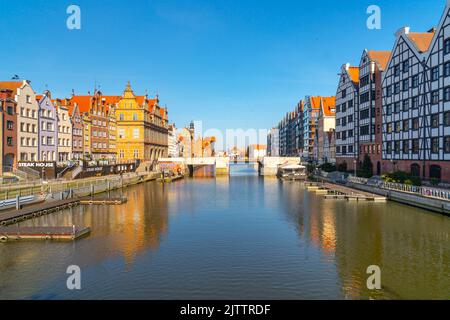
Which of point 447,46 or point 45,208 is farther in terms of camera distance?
point 447,46

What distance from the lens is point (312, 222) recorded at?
132ft

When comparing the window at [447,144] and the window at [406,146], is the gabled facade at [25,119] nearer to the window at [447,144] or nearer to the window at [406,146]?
the window at [406,146]

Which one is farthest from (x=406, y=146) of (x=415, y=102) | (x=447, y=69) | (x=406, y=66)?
(x=447, y=69)

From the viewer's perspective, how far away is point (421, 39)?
212 feet

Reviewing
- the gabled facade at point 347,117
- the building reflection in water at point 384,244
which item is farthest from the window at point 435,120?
the gabled facade at point 347,117

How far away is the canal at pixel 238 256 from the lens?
67.5ft

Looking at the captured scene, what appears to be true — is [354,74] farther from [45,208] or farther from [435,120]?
[45,208]

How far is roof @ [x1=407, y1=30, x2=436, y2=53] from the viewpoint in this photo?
62.5m

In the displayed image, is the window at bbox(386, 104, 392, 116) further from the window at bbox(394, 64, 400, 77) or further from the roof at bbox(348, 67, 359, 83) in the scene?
the roof at bbox(348, 67, 359, 83)

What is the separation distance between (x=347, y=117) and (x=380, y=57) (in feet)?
53.6

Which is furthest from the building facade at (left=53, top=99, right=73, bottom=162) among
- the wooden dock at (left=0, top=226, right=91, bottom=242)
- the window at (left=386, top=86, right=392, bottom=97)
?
the window at (left=386, top=86, right=392, bottom=97)

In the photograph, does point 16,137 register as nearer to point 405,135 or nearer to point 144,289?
point 144,289

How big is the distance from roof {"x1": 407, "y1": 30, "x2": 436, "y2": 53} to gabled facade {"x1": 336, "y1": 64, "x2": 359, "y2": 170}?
20.3 meters
